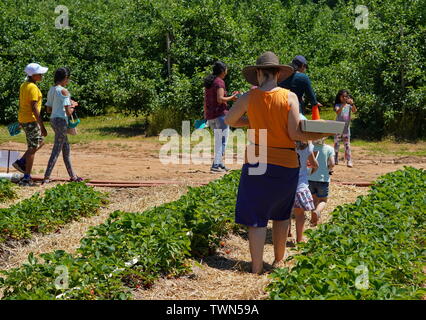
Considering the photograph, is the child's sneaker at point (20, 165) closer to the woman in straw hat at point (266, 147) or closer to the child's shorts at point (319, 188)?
the child's shorts at point (319, 188)

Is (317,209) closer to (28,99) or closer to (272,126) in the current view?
(272,126)

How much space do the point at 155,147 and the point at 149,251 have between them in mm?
9452

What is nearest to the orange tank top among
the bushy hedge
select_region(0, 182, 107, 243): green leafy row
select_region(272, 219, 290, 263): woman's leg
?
select_region(272, 219, 290, 263): woman's leg

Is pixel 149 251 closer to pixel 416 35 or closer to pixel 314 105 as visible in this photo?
pixel 314 105

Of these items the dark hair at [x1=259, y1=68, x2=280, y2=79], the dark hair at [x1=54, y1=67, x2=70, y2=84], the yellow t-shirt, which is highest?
the dark hair at [x1=259, y1=68, x2=280, y2=79]

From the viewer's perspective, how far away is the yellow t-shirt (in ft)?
30.9

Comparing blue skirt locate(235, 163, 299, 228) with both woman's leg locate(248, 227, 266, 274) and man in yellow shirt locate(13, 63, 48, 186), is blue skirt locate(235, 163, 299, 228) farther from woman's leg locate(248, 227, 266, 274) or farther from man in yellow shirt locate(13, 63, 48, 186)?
man in yellow shirt locate(13, 63, 48, 186)

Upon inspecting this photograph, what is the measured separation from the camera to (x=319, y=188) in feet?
24.8

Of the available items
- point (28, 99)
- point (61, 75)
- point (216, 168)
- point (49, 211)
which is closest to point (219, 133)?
point (216, 168)

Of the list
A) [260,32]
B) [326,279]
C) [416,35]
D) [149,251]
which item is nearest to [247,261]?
[149,251]

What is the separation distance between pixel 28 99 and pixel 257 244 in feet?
16.5

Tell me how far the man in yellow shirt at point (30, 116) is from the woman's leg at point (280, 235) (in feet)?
15.5

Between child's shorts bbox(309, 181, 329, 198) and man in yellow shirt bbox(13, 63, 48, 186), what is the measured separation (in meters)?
4.07

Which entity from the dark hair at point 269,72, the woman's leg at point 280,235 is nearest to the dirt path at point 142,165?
the woman's leg at point 280,235
